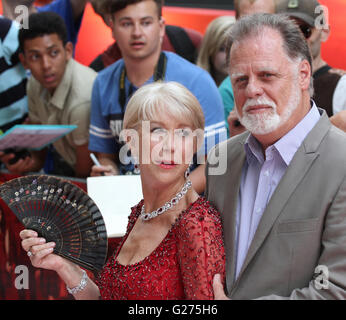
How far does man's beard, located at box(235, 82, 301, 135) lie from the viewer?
1.62 m

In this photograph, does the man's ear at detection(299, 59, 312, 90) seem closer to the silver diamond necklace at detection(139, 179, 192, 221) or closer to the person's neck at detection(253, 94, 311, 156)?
the person's neck at detection(253, 94, 311, 156)

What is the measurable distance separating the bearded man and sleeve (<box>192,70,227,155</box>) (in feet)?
3.40

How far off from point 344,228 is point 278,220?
19 centimetres

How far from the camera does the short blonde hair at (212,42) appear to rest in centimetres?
365

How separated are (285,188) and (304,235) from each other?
0.49 ft

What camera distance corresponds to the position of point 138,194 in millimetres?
2486

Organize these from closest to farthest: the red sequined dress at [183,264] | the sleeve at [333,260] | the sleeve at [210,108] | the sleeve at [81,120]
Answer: the sleeve at [333,260], the red sequined dress at [183,264], the sleeve at [210,108], the sleeve at [81,120]

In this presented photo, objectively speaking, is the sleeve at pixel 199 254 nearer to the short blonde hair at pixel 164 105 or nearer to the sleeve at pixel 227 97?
the short blonde hair at pixel 164 105

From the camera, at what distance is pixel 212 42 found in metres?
3.69

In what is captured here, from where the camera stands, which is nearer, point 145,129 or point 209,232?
point 209,232

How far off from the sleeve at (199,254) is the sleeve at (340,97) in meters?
1.08

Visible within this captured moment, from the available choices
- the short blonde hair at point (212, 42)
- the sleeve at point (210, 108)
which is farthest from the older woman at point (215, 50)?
the sleeve at point (210, 108)

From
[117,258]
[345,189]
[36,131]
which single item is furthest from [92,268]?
[36,131]

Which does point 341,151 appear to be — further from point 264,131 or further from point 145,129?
point 145,129
